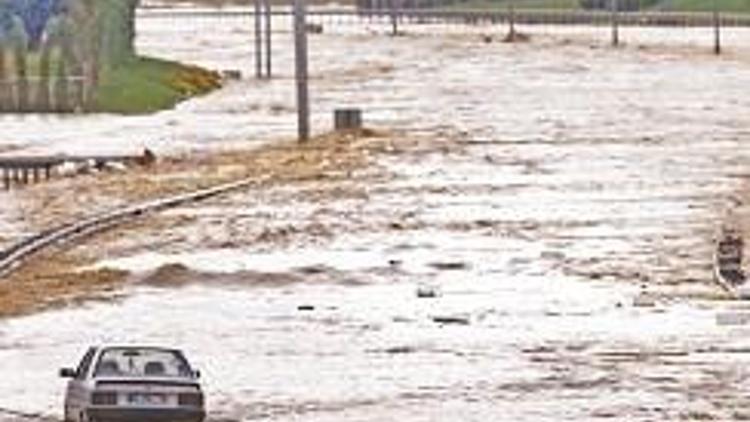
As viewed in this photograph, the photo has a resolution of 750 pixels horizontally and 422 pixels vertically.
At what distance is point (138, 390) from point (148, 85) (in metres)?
124

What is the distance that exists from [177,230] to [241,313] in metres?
18.2

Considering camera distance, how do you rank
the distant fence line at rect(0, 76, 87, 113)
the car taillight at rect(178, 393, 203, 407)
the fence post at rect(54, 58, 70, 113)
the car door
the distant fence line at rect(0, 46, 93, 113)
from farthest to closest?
the fence post at rect(54, 58, 70, 113) → the distant fence line at rect(0, 46, 93, 113) → the distant fence line at rect(0, 76, 87, 113) → the car door → the car taillight at rect(178, 393, 203, 407)

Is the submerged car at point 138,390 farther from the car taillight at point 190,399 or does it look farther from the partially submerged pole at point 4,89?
the partially submerged pole at point 4,89

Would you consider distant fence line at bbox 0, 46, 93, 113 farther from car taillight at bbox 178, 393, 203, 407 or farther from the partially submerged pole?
car taillight at bbox 178, 393, 203, 407

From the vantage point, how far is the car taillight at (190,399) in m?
37.4

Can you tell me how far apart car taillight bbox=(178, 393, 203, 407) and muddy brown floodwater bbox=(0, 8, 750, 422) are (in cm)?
435

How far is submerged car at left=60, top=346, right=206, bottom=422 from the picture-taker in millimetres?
37156

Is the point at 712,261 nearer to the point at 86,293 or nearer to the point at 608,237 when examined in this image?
the point at 608,237

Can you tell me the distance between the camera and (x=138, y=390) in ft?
122

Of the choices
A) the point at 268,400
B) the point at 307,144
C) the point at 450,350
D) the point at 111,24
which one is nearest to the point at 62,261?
the point at 450,350

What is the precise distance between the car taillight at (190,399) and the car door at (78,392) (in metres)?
1.22

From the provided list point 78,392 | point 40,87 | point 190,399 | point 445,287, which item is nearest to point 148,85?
point 40,87

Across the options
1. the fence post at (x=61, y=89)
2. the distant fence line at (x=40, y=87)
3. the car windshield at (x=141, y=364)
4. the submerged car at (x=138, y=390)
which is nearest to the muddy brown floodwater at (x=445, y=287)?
the car windshield at (x=141, y=364)

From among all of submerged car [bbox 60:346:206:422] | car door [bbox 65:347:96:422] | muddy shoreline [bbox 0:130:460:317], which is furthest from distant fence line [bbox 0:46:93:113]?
submerged car [bbox 60:346:206:422]
